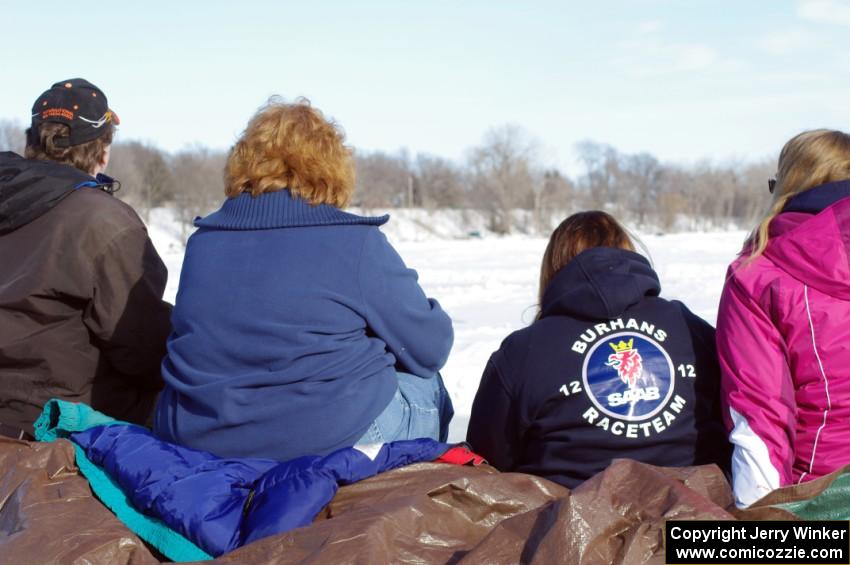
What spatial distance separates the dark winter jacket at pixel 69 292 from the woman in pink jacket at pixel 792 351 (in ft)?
6.34

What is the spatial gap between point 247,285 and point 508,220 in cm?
6271

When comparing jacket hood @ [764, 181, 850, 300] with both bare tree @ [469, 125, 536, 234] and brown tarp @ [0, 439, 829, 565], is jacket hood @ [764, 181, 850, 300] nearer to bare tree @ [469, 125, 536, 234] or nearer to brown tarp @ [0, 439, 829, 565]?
brown tarp @ [0, 439, 829, 565]

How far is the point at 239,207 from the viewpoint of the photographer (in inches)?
102

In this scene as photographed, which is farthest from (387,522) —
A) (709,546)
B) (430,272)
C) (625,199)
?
(625,199)

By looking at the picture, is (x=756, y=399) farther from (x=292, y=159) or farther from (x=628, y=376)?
(x=292, y=159)

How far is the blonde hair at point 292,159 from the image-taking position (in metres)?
2.59

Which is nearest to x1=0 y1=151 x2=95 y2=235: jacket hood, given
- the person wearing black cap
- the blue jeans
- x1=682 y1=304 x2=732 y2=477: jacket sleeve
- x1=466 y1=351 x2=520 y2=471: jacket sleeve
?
the person wearing black cap

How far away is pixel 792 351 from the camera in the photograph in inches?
95.7

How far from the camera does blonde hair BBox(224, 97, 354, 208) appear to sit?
8.50 ft

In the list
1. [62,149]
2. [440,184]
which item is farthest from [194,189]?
[62,149]

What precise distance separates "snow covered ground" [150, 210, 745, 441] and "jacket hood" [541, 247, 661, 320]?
1.06ft

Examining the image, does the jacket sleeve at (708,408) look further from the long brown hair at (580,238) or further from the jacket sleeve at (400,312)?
the jacket sleeve at (400,312)

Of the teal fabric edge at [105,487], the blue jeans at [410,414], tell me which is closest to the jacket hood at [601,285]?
the blue jeans at [410,414]

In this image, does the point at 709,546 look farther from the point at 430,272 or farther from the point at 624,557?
the point at 430,272
